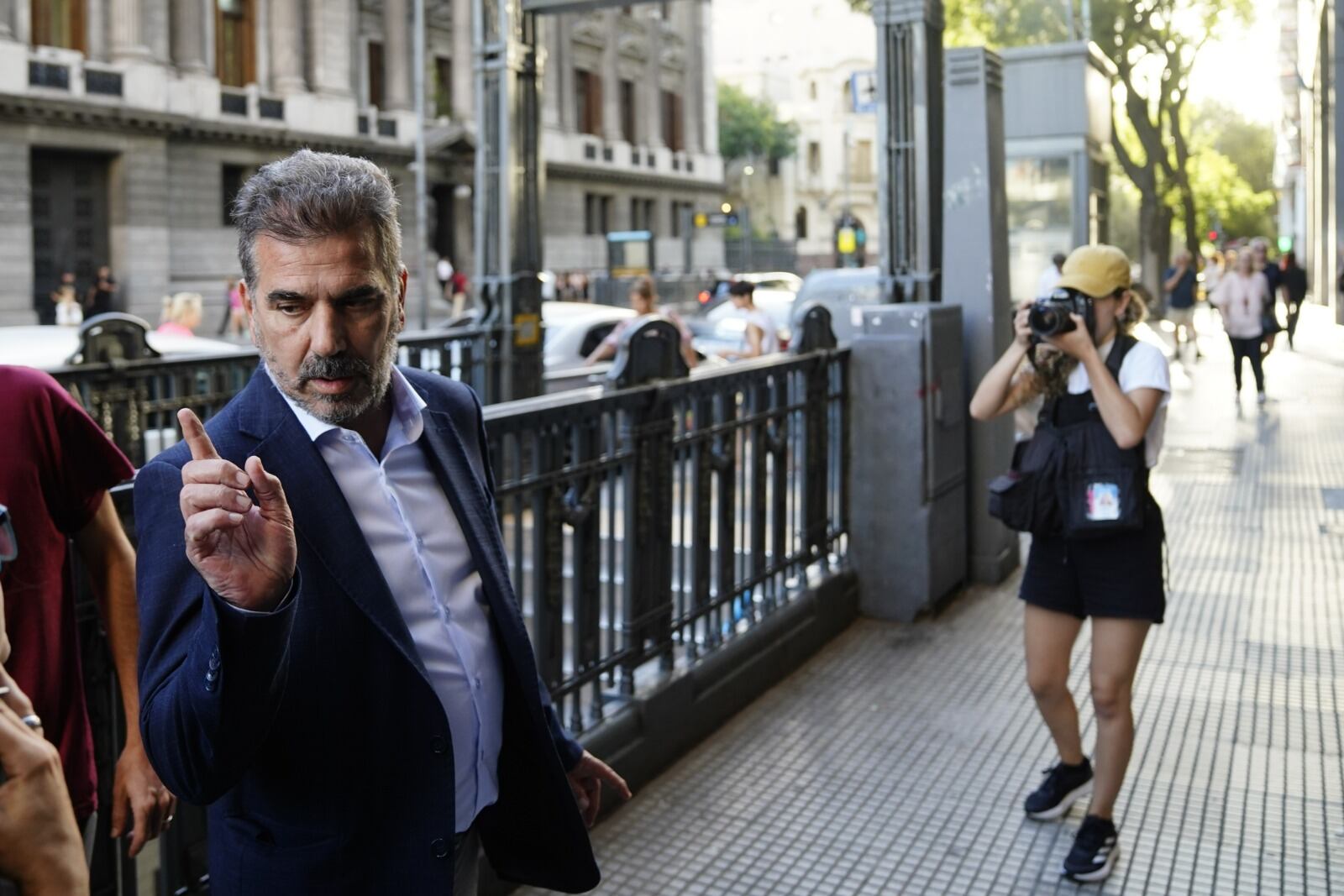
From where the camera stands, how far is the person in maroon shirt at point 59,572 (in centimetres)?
Answer: 259

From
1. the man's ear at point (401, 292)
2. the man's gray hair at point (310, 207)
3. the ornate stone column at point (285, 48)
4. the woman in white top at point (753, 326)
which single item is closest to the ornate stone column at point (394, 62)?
the ornate stone column at point (285, 48)

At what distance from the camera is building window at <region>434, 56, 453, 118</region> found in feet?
167

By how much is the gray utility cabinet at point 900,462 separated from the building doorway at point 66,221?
32341 millimetres

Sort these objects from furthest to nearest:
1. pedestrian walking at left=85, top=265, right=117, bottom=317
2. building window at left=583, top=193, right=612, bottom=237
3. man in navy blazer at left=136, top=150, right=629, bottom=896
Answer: building window at left=583, top=193, right=612, bottom=237
pedestrian walking at left=85, top=265, right=117, bottom=317
man in navy blazer at left=136, top=150, right=629, bottom=896

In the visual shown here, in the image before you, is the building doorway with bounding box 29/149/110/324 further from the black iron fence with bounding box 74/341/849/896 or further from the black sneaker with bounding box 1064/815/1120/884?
the black sneaker with bounding box 1064/815/1120/884

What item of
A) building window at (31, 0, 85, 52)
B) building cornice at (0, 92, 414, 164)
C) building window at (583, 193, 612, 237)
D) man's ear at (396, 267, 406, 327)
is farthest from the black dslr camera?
building window at (583, 193, 612, 237)

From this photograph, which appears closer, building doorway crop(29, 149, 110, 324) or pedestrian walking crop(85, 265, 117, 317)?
building doorway crop(29, 149, 110, 324)

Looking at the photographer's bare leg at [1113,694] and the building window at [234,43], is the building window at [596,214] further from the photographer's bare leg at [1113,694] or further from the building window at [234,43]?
the photographer's bare leg at [1113,694]

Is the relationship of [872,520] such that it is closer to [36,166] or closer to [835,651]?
[835,651]

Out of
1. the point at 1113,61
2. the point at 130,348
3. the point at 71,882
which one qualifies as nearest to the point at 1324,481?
the point at 130,348

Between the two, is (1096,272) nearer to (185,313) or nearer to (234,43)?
(185,313)

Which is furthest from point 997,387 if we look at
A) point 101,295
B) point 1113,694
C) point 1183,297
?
point 101,295

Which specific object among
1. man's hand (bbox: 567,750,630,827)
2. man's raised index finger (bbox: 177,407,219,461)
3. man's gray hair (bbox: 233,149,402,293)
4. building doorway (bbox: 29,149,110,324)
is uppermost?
building doorway (bbox: 29,149,110,324)

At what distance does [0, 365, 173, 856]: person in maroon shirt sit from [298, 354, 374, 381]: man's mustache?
2.59 ft
